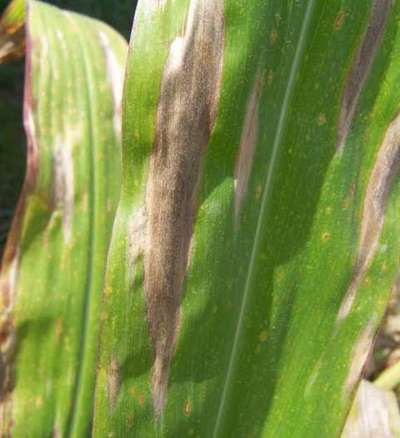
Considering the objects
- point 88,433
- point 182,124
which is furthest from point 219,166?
point 88,433

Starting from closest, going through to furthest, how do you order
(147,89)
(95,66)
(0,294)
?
(147,89) → (0,294) → (95,66)

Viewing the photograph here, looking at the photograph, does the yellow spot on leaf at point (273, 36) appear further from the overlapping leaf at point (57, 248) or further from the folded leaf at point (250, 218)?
the overlapping leaf at point (57, 248)

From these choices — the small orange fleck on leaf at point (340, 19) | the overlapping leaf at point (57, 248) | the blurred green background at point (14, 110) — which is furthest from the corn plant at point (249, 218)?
the blurred green background at point (14, 110)

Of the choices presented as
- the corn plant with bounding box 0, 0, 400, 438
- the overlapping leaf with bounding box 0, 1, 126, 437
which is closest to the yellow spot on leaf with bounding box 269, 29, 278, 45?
the corn plant with bounding box 0, 0, 400, 438

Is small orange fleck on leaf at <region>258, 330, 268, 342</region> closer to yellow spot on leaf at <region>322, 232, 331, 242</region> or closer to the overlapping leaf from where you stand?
yellow spot on leaf at <region>322, 232, 331, 242</region>

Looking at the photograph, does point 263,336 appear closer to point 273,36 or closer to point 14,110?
point 273,36

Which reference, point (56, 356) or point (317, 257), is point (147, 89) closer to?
point (317, 257)

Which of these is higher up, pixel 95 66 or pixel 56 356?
pixel 95 66

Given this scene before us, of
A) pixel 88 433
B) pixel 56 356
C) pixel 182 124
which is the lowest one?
pixel 88 433
